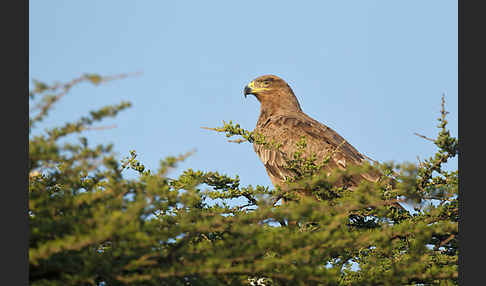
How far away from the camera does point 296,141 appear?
834 centimetres

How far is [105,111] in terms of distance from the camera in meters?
3.00

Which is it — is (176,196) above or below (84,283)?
above

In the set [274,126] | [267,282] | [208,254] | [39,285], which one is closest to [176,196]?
[208,254]

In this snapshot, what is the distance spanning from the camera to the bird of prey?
7.96 m

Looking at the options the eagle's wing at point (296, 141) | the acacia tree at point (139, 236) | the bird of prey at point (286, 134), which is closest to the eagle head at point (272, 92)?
the bird of prey at point (286, 134)

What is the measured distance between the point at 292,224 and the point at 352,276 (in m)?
0.78

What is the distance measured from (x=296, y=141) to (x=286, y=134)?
0.32 meters

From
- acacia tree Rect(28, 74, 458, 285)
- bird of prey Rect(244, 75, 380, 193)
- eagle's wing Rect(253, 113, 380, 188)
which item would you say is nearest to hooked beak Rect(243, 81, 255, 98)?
bird of prey Rect(244, 75, 380, 193)

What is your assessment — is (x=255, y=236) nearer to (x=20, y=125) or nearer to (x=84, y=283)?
(x=84, y=283)

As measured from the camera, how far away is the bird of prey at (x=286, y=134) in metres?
7.96

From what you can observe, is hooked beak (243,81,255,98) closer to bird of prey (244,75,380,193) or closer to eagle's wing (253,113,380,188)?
bird of prey (244,75,380,193)

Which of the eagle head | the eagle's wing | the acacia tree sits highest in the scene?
the eagle head

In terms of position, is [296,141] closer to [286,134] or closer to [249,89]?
[286,134]

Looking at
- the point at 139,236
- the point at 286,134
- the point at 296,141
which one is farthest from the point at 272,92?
the point at 139,236
